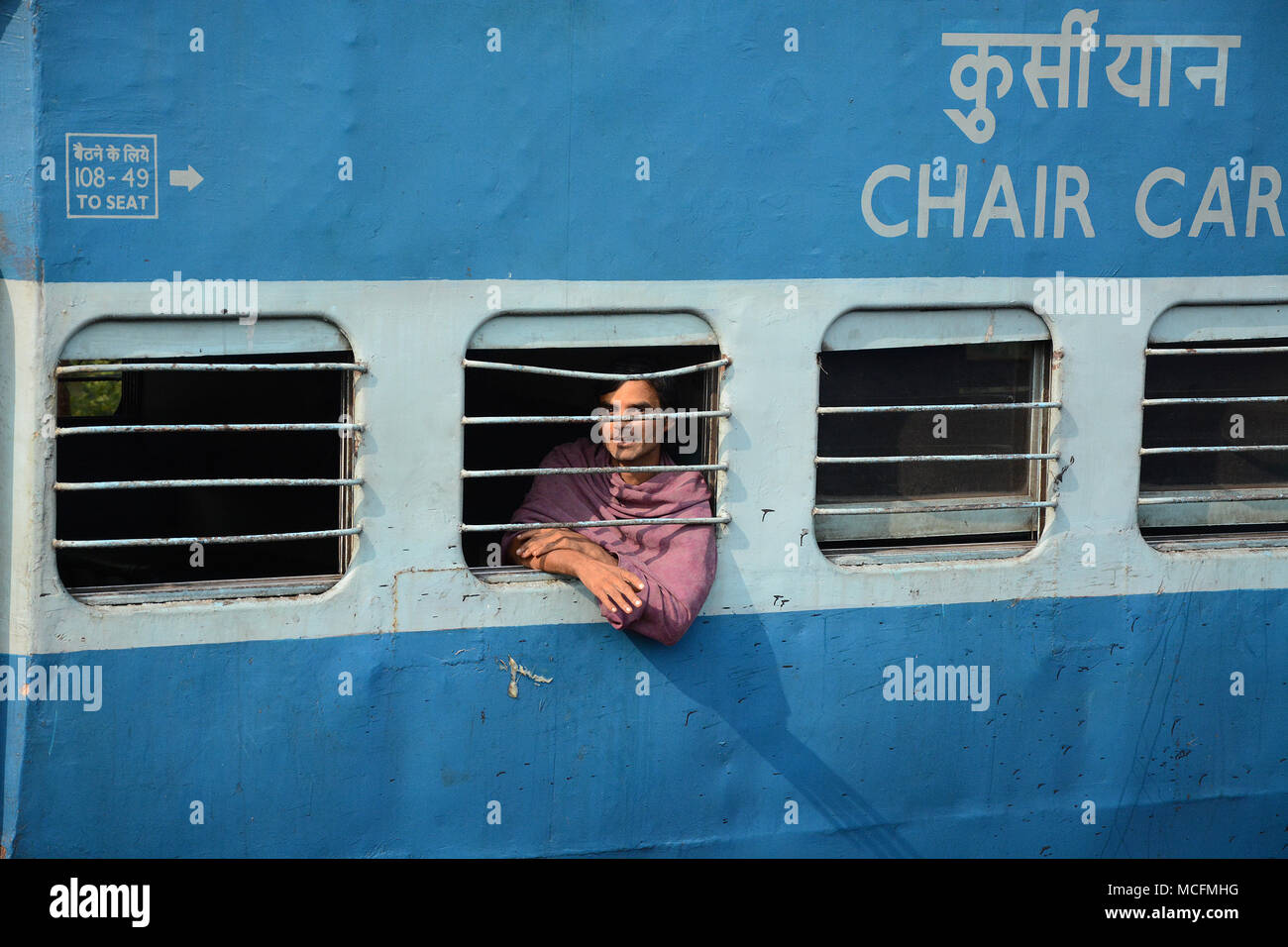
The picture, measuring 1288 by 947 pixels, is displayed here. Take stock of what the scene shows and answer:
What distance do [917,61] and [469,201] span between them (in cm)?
125

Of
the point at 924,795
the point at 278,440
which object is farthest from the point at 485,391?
the point at 924,795

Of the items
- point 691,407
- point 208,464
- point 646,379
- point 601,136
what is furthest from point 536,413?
point 601,136

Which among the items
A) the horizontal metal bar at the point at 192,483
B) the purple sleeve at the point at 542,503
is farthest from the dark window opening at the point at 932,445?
the horizontal metal bar at the point at 192,483

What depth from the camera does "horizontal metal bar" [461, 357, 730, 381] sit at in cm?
334

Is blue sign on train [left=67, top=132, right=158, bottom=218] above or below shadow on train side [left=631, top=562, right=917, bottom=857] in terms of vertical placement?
above

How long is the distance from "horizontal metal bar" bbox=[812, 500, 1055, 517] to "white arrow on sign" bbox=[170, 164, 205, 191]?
177cm

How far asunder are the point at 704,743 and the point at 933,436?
1.08m

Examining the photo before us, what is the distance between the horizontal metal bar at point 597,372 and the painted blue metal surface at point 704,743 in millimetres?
651

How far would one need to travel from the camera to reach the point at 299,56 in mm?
3125

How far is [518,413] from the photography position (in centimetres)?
443

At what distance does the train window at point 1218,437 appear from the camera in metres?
3.93

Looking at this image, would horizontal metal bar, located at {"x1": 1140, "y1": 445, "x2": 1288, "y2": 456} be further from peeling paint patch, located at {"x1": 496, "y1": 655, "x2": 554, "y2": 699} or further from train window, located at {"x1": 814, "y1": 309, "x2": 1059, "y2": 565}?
peeling paint patch, located at {"x1": 496, "y1": 655, "x2": 554, "y2": 699}

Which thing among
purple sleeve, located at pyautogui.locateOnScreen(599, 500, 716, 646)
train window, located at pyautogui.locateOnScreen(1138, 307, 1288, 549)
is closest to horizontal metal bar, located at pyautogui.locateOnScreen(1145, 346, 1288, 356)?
train window, located at pyautogui.locateOnScreen(1138, 307, 1288, 549)

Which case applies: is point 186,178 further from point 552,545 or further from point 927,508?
point 927,508
